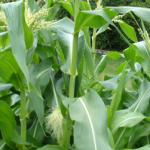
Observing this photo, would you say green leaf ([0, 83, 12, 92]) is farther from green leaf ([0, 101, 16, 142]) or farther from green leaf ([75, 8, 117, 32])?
green leaf ([75, 8, 117, 32])

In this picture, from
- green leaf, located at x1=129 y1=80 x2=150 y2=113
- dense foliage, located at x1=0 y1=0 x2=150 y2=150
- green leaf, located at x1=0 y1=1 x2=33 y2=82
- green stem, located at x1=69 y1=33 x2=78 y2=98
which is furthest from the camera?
green leaf, located at x1=129 y1=80 x2=150 y2=113

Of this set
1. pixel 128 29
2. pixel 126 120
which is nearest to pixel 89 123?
pixel 126 120

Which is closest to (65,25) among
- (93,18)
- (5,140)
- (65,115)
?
(93,18)

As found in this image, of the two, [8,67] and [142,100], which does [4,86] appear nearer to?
[8,67]

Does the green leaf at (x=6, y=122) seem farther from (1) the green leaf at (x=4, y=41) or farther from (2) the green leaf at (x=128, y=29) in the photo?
(2) the green leaf at (x=128, y=29)

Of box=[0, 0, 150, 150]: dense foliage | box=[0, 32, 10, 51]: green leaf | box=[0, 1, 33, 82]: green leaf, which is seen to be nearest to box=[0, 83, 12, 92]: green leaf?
box=[0, 0, 150, 150]: dense foliage
